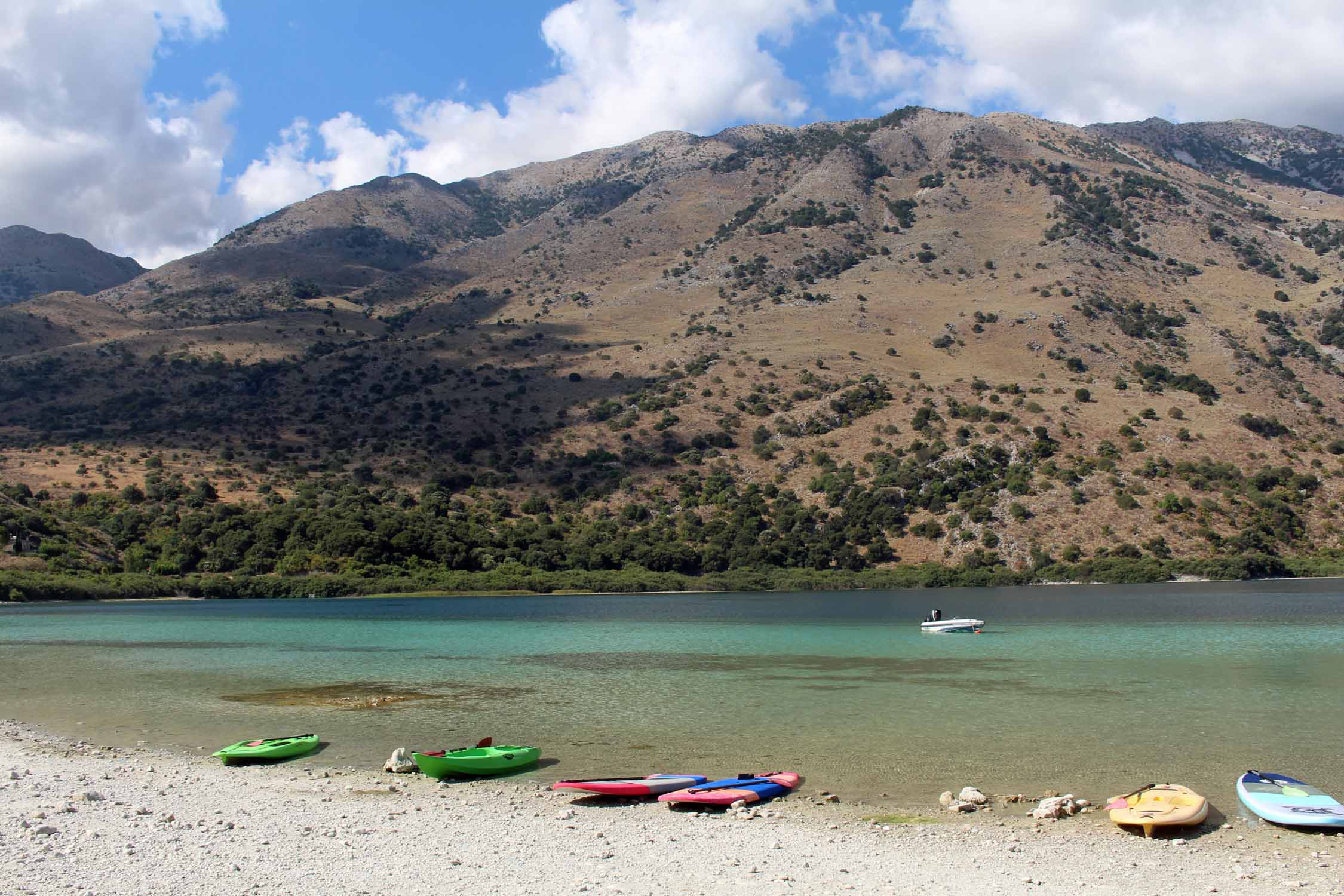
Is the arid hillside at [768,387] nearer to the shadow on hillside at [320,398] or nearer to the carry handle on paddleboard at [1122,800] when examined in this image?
the shadow on hillside at [320,398]

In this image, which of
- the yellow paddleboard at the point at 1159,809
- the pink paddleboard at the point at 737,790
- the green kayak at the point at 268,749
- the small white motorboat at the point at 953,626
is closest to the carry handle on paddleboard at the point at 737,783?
the pink paddleboard at the point at 737,790

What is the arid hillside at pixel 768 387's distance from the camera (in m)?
88.1

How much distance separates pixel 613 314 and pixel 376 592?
75.4 meters

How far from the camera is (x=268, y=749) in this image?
18.6 meters

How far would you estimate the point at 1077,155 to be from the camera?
182250 millimetres

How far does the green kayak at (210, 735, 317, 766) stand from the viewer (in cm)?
1850

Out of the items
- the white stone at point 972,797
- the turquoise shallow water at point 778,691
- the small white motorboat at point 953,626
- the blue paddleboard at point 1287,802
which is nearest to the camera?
the blue paddleboard at point 1287,802

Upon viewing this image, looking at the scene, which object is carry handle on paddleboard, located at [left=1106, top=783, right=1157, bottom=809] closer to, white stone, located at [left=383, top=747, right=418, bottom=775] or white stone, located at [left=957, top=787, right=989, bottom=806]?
white stone, located at [left=957, top=787, right=989, bottom=806]

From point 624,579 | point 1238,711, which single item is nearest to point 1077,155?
point 624,579

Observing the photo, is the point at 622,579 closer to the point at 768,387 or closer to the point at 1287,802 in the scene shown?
the point at 768,387

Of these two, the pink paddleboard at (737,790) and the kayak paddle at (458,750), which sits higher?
the kayak paddle at (458,750)

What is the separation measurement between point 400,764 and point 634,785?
16.7ft

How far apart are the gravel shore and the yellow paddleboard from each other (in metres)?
0.20

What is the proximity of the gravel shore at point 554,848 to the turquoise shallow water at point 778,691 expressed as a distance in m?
2.38
